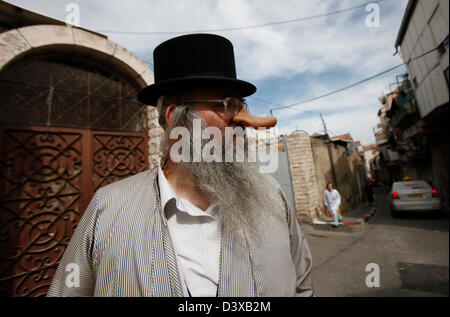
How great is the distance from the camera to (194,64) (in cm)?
125

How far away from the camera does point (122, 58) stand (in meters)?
3.54

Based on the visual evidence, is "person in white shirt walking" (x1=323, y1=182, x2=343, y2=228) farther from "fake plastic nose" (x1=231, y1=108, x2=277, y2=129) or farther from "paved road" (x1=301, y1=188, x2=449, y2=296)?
"fake plastic nose" (x1=231, y1=108, x2=277, y2=129)

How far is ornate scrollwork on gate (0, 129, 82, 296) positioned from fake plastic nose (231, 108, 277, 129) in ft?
9.70

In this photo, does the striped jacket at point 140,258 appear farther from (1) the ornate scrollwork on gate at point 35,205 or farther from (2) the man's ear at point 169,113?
(1) the ornate scrollwork on gate at point 35,205

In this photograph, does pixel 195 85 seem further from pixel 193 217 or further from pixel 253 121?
pixel 193 217

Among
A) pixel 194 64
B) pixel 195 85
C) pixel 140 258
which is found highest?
pixel 194 64

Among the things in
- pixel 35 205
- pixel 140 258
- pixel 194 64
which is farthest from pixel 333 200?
pixel 35 205

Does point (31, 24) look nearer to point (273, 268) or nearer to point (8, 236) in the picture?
point (8, 236)

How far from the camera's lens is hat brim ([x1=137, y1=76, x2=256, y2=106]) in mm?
1198

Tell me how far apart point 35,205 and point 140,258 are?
286 centimetres

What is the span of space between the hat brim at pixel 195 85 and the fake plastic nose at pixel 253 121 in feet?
0.69

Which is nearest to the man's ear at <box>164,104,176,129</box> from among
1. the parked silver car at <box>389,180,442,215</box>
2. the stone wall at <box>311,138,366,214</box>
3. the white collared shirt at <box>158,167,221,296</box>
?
the white collared shirt at <box>158,167,221,296</box>

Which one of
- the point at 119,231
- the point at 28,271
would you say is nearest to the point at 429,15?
the point at 119,231
